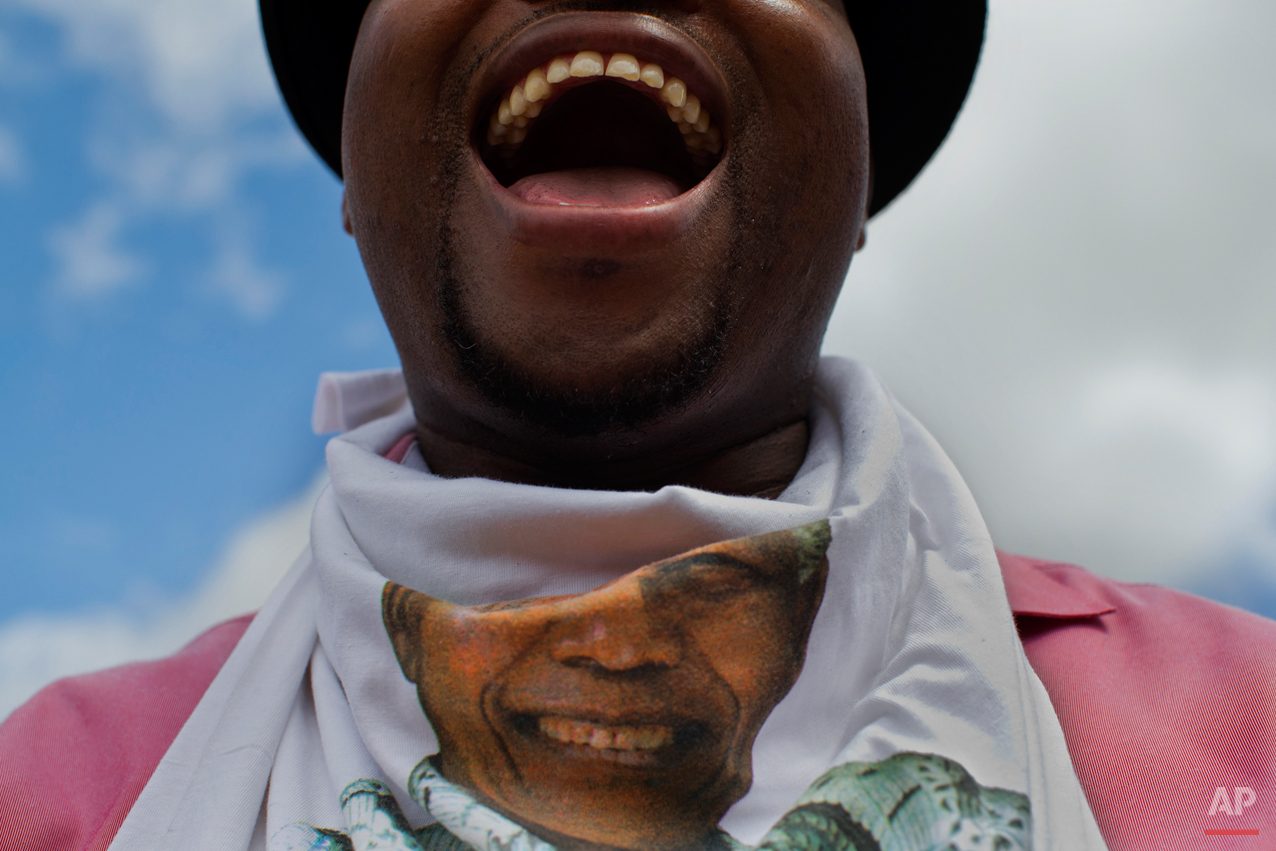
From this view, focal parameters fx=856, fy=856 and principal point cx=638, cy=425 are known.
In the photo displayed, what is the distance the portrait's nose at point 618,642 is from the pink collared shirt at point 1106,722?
582 mm

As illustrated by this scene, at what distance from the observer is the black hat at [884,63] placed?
5.95 ft

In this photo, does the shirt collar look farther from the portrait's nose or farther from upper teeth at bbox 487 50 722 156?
upper teeth at bbox 487 50 722 156

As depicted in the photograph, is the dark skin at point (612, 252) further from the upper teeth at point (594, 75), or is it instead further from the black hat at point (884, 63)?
the black hat at point (884, 63)

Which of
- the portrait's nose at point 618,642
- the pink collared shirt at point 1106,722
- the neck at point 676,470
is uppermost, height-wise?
the neck at point 676,470

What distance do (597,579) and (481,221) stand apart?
53cm

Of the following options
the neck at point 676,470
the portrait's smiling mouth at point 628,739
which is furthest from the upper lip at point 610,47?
the portrait's smiling mouth at point 628,739

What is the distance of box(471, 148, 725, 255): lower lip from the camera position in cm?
113

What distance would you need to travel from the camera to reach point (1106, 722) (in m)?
1.18

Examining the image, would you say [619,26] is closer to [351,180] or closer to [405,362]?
[351,180]

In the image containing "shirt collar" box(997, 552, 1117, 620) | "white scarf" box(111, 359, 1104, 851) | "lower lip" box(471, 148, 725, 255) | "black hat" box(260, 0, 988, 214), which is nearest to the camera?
"white scarf" box(111, 359, 1104, 851)

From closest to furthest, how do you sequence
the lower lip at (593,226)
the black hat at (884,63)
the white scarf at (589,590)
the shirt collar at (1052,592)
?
the white scarf at (589,590) → the lower lip at (593,226) → the shirt collar at (1052,592) → the black hat at (884,63)

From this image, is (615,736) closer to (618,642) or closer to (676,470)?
(618,642)

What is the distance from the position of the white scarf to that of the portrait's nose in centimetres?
14

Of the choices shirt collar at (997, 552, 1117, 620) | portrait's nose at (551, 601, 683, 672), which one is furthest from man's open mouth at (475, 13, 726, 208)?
shirt collar at (997, 552, 1117, 620)
